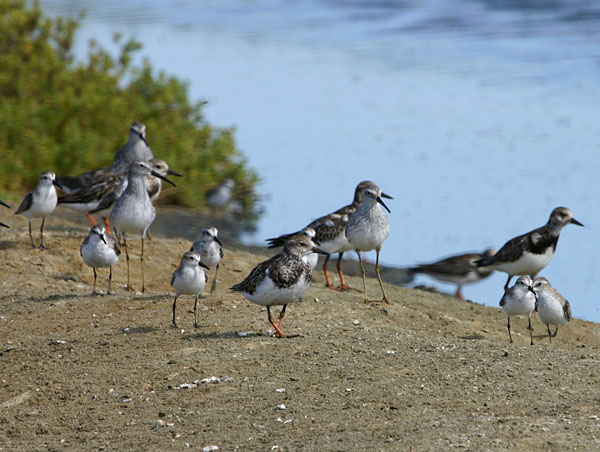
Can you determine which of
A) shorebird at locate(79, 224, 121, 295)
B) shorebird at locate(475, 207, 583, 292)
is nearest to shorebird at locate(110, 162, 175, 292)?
shorebird at locate(79, 224, 121, 295)

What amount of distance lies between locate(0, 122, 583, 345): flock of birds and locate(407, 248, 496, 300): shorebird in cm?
2

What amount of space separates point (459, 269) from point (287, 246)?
606 centimetres

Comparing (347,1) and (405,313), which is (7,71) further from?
(347,1)

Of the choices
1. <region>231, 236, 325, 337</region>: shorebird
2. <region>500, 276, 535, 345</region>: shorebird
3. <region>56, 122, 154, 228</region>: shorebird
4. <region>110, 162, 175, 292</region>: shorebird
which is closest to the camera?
<region>231, 236, 325, 337</region>: shorebird

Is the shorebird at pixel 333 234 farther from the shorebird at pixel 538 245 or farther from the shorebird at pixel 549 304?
the shorebird at pixel 549 304

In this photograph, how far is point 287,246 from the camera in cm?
977

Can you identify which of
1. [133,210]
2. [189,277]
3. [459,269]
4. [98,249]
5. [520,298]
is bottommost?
[459,269]

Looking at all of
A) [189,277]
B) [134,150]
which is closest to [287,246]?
[189,277]

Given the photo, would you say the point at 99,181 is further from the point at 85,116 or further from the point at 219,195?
the point at 85,116

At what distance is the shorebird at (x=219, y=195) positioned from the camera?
17906 mm

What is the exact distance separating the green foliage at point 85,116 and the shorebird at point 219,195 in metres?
0.48

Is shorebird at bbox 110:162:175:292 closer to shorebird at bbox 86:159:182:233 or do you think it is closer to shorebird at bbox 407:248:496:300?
shorebird at bbox 86:159:182:233

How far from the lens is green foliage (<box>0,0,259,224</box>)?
18.2 m

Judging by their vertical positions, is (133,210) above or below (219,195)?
above
